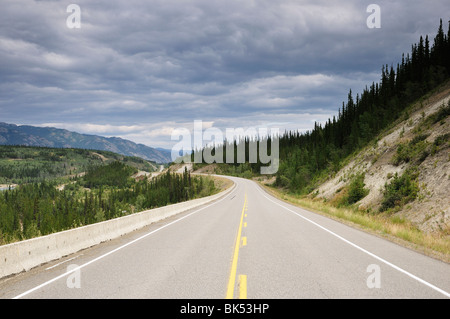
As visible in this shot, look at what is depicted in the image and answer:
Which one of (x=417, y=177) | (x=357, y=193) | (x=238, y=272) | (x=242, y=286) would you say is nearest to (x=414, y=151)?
(x=417, y=177)

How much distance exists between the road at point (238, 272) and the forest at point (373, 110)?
44.1 metres

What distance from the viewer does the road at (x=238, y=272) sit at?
221 inches

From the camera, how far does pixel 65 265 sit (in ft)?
26.0

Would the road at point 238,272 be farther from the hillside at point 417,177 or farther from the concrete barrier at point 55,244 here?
the hillside at point 417,177

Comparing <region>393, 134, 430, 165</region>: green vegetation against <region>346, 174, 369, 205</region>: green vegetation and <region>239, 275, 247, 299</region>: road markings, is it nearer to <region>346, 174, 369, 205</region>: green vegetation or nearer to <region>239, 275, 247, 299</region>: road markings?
<region>346, 174, 369, 205</region>: green vegetation

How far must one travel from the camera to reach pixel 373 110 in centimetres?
7144

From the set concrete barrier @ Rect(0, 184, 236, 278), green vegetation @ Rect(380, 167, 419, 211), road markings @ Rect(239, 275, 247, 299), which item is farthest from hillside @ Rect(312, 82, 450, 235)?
concrete barrier @ Rect(0, 184, 236, 278)

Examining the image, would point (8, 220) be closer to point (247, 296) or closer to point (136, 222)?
point (136, 222)

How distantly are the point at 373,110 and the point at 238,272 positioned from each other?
7463 cm

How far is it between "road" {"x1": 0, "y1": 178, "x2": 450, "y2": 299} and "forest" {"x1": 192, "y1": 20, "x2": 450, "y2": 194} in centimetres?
4413

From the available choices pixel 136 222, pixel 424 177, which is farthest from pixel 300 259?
pixel 424 177

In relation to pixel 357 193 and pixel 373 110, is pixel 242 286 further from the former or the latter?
pixel 373 110

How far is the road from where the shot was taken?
5.62m
